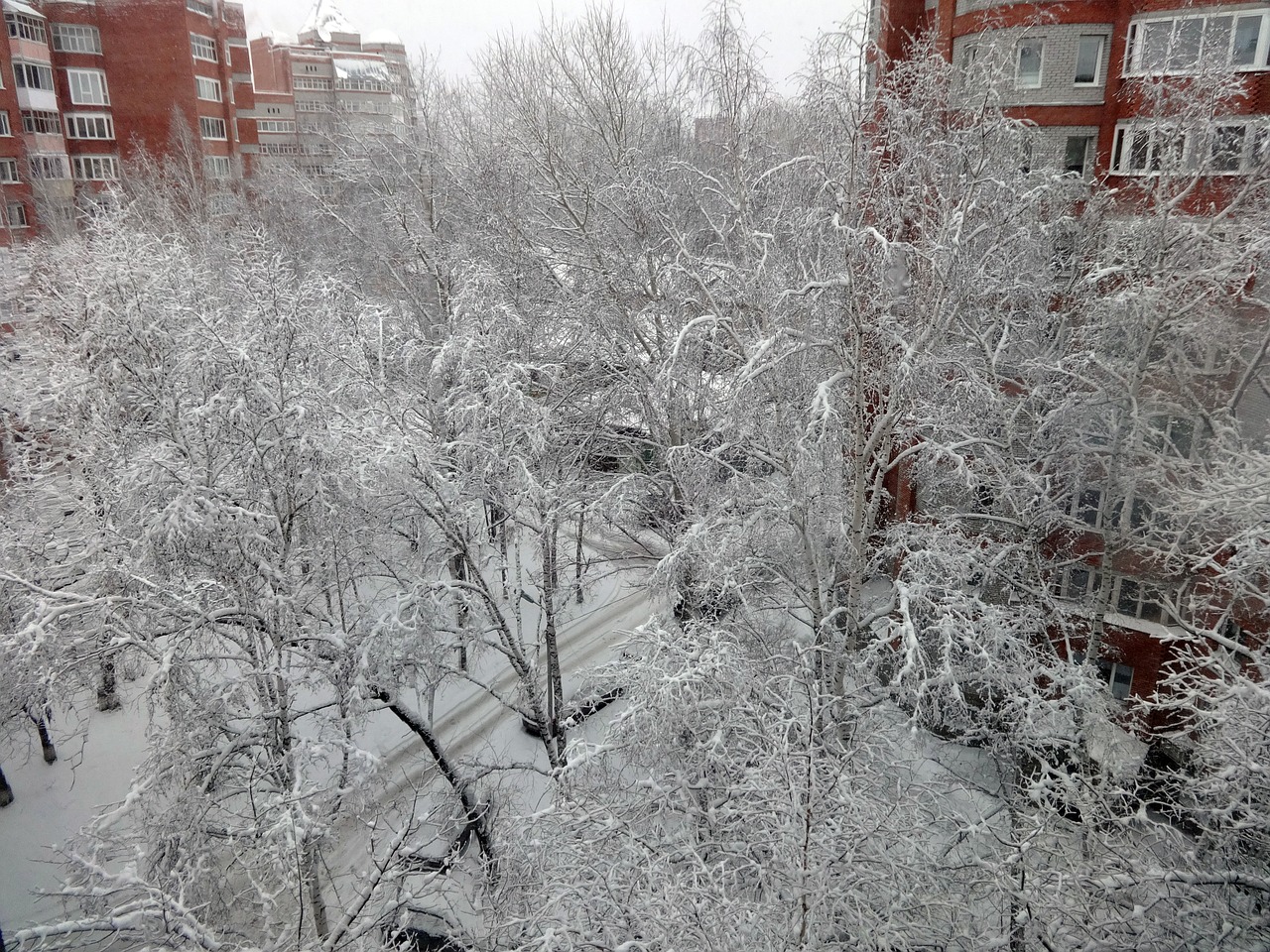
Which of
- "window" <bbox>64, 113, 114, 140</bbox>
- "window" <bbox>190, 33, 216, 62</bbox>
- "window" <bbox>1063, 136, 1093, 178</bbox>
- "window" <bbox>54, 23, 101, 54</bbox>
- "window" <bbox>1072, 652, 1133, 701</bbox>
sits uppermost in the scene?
"window" <bbox>190, 33, 216, 62</bbox>

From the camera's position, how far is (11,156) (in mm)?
26438

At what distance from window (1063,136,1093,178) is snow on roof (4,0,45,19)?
30473mm

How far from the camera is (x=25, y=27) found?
26.8 metres

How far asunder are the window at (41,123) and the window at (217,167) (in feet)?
21.5

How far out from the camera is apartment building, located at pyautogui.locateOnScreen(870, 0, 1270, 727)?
33.4 feet

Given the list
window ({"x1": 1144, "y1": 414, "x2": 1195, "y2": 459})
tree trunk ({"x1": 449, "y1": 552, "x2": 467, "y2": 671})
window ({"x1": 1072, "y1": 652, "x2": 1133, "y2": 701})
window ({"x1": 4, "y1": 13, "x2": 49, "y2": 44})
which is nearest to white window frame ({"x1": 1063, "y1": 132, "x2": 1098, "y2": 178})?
window ({"x1": 1144, "y1": 414, "x2": 1195, "y2": 459})

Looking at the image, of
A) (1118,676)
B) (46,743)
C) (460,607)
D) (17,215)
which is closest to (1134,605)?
(1118,676)

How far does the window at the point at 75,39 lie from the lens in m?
29.7

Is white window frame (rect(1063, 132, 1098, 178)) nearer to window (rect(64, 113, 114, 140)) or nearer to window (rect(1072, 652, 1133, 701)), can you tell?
window (rect(1072, 652, 1133, 701))

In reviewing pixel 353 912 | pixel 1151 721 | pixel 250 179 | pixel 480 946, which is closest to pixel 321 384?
pixel 353 912

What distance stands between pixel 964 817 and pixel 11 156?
33.4 metres

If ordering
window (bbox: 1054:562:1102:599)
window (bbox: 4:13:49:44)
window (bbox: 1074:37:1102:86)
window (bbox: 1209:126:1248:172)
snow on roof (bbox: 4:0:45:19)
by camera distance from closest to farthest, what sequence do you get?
1. window (bbox: 1209:126:1248:172)
2. window (bbox: 1054:562:1102:599)
3. window (bbox: 1074:37:1102:86)
4. snow on roof (bbox: 4:0:45:19)
5. window (bbox: 4:13:49:44)

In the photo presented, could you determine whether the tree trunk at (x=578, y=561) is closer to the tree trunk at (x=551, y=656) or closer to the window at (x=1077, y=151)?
the tree trunk at (x=551, y=656)

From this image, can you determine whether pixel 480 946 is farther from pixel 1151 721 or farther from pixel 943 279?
pixel 1151 721
